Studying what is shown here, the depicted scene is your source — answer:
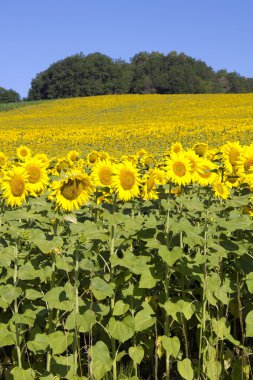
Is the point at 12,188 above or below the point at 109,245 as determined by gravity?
above

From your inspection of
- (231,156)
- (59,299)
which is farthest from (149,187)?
(59,299)

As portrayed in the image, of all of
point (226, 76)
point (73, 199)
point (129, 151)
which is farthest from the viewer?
point (226, 76)

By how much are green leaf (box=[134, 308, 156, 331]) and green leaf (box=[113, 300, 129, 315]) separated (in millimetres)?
89

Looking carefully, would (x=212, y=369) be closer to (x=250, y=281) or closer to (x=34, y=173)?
(x=250, y=281)

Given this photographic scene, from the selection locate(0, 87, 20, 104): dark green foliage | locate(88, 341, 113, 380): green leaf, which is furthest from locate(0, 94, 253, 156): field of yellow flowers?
locate(0, 87, 20, 104): dark green foliage

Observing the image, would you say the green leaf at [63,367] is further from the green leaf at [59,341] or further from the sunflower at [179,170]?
the sunflower at [179,170]

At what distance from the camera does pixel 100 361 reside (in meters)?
3.23

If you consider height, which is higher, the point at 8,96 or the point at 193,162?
the point at 8,96

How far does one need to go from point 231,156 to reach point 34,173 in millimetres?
1707

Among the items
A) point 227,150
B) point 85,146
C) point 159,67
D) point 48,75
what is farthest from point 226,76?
point 227,150

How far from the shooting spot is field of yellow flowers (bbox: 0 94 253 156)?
21.3m

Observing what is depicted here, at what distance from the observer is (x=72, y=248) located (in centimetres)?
318

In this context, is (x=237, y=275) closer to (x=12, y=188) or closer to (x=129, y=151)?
(x=12, y=188)

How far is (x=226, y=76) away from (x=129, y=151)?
7753cm
